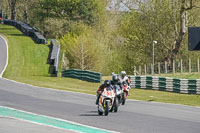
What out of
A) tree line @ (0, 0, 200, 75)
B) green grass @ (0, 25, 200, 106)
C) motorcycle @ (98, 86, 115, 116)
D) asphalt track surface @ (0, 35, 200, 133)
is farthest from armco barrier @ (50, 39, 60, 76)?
motorcycle @ (98, 86, 115, 116)

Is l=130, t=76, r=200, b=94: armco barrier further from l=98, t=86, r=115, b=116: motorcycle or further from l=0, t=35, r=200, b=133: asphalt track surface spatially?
l=98, t=86, r=115, b=116: motorcycle

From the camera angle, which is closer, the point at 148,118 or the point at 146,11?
the point at 148,118

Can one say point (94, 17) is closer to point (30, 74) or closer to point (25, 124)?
point (30, 74)

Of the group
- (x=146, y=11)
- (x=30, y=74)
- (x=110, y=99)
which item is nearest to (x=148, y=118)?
(x=110, y=99)

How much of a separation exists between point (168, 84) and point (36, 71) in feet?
48.5

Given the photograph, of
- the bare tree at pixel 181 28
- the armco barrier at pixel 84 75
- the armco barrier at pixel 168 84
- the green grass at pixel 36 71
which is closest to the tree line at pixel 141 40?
the bare tree at pixel 181 28

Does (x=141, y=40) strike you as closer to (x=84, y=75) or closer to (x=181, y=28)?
(x=181, y=28)

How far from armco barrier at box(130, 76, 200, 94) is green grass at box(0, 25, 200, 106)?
2.40 ft

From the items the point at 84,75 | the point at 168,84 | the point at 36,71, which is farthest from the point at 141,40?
the point at 168,84

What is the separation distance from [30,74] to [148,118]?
28407mm

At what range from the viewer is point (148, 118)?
16641mm

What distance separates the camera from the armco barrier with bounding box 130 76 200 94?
32.6 m

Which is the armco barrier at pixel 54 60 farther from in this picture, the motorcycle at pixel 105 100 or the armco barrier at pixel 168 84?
the motorcycle at pixel 105 100

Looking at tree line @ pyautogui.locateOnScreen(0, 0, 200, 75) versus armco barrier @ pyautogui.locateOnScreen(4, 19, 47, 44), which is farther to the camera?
armco barrier @ pyautogui.locateOnScreen(4, 19, 47, 44)
